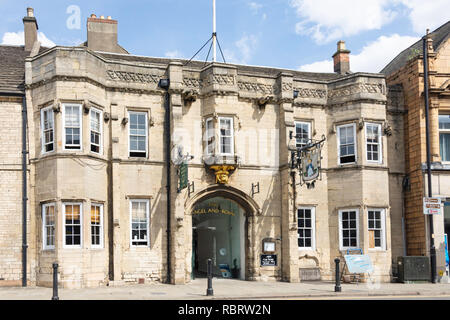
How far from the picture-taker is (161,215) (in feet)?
76.0

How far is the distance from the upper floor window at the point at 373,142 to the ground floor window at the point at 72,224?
12622 mm

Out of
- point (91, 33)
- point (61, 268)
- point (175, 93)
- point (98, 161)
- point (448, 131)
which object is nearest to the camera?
point (61, 268)

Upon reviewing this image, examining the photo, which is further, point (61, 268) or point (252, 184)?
point (252, 184)

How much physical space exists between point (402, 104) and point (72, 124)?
1475 cm

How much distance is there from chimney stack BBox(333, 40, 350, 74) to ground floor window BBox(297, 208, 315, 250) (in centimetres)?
1074

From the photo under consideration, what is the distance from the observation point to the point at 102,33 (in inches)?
1185

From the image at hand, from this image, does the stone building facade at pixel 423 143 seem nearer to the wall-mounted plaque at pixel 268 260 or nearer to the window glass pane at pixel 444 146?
the window glass pane at pixel 444 146

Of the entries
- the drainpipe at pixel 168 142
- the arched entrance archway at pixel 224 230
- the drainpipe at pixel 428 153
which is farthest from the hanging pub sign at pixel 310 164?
the drainpipe at pixel 168 142

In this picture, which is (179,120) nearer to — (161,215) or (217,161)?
(217,161)

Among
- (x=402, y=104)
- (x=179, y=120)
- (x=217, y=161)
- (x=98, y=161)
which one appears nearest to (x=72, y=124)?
(x=98, y=161)

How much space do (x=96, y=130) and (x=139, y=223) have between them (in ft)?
13.3

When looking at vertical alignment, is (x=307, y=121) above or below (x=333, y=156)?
above

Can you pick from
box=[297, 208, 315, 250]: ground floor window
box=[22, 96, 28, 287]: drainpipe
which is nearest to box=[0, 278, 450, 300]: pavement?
box=[22, 96, 28, 287]: drainpipe

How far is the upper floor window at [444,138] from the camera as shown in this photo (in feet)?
84.4
